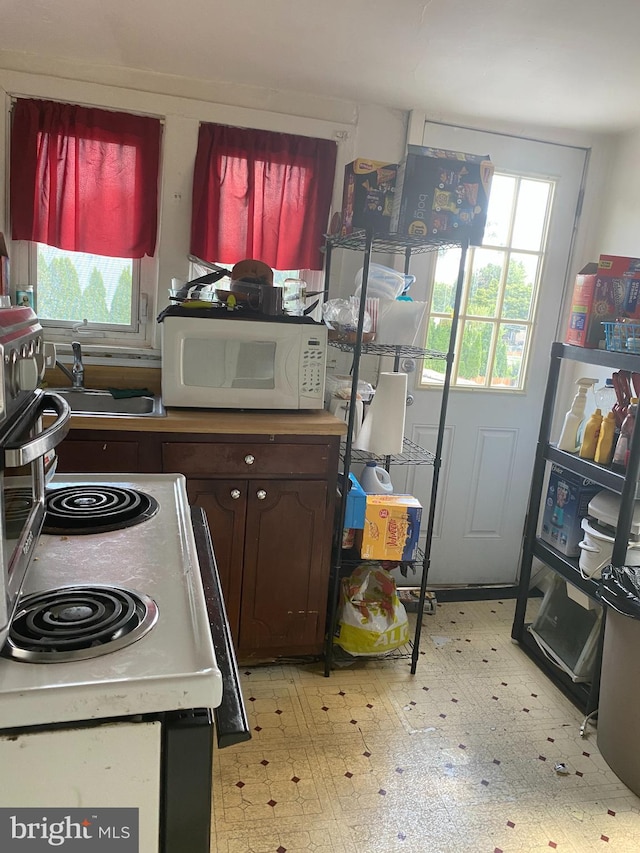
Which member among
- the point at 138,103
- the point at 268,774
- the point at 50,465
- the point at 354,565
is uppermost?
the point at 138,103

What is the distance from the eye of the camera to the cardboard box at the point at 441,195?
210 centimetres

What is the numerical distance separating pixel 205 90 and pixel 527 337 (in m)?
1.74

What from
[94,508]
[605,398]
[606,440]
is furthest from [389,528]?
[94,508]

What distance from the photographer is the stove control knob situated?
802mm

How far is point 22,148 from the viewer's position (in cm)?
225

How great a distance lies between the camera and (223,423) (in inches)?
81.7

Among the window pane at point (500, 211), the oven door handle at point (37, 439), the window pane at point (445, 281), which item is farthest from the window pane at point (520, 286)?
the oven door handle at point (37, 439)

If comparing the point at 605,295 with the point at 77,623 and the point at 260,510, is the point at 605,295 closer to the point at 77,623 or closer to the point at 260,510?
the point at 260,510

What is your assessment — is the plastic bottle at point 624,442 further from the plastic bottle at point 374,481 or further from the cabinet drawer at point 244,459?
the cabinet drawer at point 244,459

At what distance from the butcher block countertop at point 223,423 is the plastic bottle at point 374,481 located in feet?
0.91

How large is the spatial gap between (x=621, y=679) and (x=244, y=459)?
134 centimetres

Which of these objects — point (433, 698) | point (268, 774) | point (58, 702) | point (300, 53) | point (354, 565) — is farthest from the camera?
point (354, 565)

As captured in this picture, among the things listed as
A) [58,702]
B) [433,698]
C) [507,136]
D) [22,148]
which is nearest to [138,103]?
[22,148]

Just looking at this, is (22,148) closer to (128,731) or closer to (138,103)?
(138,103)
